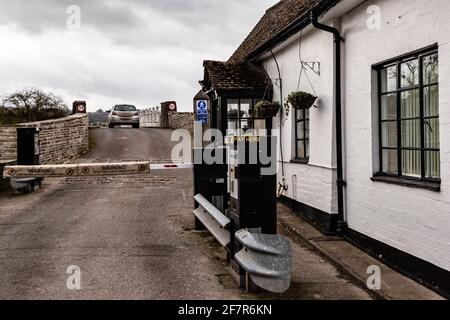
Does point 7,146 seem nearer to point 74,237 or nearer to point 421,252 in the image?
point 74,237

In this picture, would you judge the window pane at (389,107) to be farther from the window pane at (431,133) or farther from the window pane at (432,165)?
the window pane at (432,165)

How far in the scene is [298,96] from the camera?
8.66 metres

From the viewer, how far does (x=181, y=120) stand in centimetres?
3244

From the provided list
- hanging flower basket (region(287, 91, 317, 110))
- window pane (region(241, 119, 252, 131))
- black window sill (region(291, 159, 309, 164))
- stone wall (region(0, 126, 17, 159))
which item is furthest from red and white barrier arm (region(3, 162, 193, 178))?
stone wall (region(0, 126, 17, 159))

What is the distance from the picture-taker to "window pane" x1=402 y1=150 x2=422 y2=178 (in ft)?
19.6

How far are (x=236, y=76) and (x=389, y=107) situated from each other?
223 inches

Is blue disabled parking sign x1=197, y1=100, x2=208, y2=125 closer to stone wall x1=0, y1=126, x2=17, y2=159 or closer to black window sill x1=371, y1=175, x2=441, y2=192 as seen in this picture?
stone wall x1=0, y1=126, x2=17, y2=159

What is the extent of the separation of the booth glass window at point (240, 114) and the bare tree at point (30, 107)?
16.8m

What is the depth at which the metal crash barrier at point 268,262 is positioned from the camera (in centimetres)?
498

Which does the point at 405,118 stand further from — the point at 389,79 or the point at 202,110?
the point at 202,110

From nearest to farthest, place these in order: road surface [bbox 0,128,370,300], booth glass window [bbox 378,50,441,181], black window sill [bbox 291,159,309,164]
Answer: road surface [bbox 0,128,370,300], booth glass window [bbox 378,50,441,181], black window sill [bbox 291,159,309,164]

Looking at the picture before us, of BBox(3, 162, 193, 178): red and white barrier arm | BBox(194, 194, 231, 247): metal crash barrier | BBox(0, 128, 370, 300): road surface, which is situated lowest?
BBox(0, 128, 370, 300): road surface

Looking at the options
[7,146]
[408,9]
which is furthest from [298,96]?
[7,146]

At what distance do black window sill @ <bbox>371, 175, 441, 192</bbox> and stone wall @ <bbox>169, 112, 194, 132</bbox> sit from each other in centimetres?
2416
